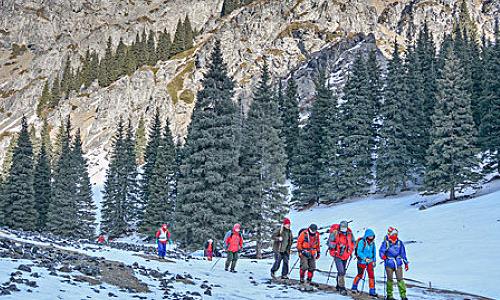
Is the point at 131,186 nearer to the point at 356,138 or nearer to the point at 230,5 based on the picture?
the point at 356,138

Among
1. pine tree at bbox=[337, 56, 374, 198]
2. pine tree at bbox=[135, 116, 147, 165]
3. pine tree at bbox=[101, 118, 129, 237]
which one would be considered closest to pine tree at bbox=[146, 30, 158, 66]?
pine tree at bbox=[135, 116, 147, 165]

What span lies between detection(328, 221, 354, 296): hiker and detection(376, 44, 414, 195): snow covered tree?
3224 cm

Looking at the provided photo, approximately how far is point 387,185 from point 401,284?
34.0 meters

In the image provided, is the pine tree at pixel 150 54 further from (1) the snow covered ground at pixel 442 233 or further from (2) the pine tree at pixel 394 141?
(1) the snow covered ground at pixel 442 233

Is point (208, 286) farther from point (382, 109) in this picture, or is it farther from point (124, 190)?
point (124, 190)

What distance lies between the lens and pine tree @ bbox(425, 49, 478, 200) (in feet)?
125

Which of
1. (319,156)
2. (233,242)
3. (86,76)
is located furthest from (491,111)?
(86,76)

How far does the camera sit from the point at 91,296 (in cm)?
1070

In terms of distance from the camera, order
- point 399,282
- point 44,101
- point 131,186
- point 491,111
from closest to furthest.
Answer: point 399,282
point 491,111
point 131,186
point 44,101

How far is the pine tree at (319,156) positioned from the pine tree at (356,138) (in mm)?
807

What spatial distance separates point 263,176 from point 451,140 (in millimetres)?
15048

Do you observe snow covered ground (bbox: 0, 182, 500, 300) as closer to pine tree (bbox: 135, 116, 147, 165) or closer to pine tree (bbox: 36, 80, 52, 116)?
pine tree (bbox: 135, 116, 147, 165)

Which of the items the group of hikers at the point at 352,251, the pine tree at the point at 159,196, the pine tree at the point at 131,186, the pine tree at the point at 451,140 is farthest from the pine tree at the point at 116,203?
the group of hikers at the point at 352,251

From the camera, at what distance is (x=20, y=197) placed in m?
46.3
